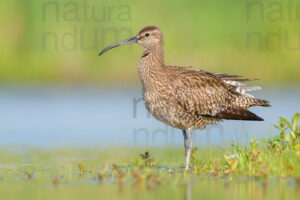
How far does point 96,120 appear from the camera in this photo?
15836 mm

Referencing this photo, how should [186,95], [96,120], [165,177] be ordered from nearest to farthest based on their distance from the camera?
[165,177] < [186,95] < [96,120]

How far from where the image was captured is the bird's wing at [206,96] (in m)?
10.5

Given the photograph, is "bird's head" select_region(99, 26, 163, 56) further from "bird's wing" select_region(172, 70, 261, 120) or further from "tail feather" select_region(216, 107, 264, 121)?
"tail feather" select_region(216, 107, 264, 121)

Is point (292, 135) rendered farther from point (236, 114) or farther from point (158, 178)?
point (158, 178)

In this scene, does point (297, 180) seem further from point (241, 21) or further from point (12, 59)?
point (12, 59)

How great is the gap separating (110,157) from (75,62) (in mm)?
8548

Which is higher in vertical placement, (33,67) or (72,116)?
(33,67)

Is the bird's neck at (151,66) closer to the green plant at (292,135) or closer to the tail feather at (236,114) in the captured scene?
the tail feather at (236,114)

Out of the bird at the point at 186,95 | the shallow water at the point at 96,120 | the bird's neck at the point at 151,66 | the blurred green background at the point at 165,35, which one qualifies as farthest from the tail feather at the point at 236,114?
the blurred green background at the point at 165,35

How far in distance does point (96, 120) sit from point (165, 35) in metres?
4.66

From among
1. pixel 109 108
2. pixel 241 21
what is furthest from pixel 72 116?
pixel 241 21

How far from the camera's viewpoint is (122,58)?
64.5 feet

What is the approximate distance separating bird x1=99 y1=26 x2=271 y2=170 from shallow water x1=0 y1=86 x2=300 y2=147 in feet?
2.33

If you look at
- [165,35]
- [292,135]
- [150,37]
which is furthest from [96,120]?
[292,135]
